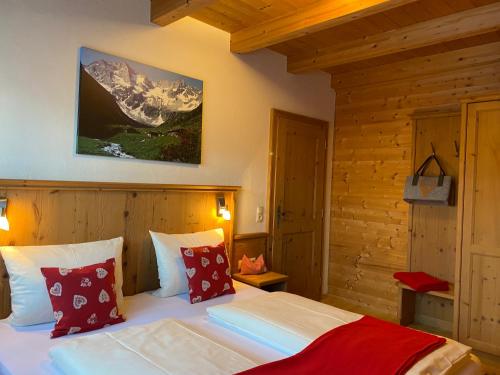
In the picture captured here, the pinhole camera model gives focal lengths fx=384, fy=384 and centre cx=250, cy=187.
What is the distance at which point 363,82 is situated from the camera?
13.7ft

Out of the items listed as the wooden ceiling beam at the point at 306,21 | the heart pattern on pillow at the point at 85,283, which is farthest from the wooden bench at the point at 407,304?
the heart pattern on pillow at the point at 85,283

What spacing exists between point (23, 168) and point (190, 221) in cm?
121

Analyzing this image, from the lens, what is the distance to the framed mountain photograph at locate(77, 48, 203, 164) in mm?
2447

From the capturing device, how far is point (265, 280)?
3.15 m

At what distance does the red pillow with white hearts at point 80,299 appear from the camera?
6.09 feet

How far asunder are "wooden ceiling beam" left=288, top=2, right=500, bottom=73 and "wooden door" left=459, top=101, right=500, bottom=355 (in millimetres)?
582

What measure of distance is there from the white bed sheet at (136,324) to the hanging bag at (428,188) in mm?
1954

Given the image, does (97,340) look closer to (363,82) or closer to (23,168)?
(23,168)

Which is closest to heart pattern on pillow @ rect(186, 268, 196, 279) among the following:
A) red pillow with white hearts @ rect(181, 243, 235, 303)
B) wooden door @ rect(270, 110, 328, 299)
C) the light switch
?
red pillow with white hearts @ rect(181, 243, 235, 303)

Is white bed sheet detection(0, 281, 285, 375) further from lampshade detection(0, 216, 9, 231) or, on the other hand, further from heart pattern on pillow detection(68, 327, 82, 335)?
lampshade detection(0, 216, 9, 231)

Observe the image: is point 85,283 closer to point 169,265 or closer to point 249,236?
point 169,265

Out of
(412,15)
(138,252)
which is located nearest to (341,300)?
(138,252)

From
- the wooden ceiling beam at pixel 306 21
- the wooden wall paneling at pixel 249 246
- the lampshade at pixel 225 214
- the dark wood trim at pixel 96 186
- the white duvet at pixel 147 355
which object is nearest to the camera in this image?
the white duvet at pixel 147 355

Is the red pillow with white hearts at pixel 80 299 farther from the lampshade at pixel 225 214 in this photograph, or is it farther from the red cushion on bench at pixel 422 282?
the red cushion on bench at pixel 422 282
